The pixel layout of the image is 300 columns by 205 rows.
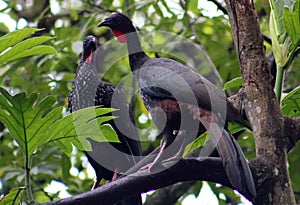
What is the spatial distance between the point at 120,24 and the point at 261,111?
1.74 m

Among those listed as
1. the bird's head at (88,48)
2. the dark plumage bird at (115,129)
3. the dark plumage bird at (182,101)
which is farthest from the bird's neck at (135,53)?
the bird's head at (88,48)

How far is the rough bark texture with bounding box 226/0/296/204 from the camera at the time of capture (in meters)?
1.84

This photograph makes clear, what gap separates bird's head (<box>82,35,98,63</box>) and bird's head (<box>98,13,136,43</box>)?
427 millimetres

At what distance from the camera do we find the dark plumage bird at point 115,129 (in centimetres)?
364

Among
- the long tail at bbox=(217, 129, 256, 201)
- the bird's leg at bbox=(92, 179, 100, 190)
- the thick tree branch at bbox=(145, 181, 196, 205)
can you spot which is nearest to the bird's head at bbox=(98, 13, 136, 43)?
the bird's leg at bbox=(92, 179, 100, 190)

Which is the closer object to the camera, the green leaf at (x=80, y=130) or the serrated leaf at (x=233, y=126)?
the green leaf at (x=80, y=130)

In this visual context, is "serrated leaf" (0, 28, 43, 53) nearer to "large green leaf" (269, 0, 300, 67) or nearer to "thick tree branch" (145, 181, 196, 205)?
"large green leaf" (269, 0, 300, 67)

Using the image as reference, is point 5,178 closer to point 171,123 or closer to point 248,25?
point 171,123

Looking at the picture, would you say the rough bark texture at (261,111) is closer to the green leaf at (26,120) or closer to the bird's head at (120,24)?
the green leaf at (26,120)

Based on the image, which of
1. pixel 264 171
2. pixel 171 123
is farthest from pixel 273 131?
pixel 171 123

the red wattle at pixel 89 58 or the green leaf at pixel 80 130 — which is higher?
the green leaf at pixel 80 130

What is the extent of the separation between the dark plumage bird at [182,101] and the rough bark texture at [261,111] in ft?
0.41

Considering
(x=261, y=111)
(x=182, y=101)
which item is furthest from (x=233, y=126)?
Answer: (x=261, y=111)

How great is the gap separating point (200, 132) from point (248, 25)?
2.37 feet
